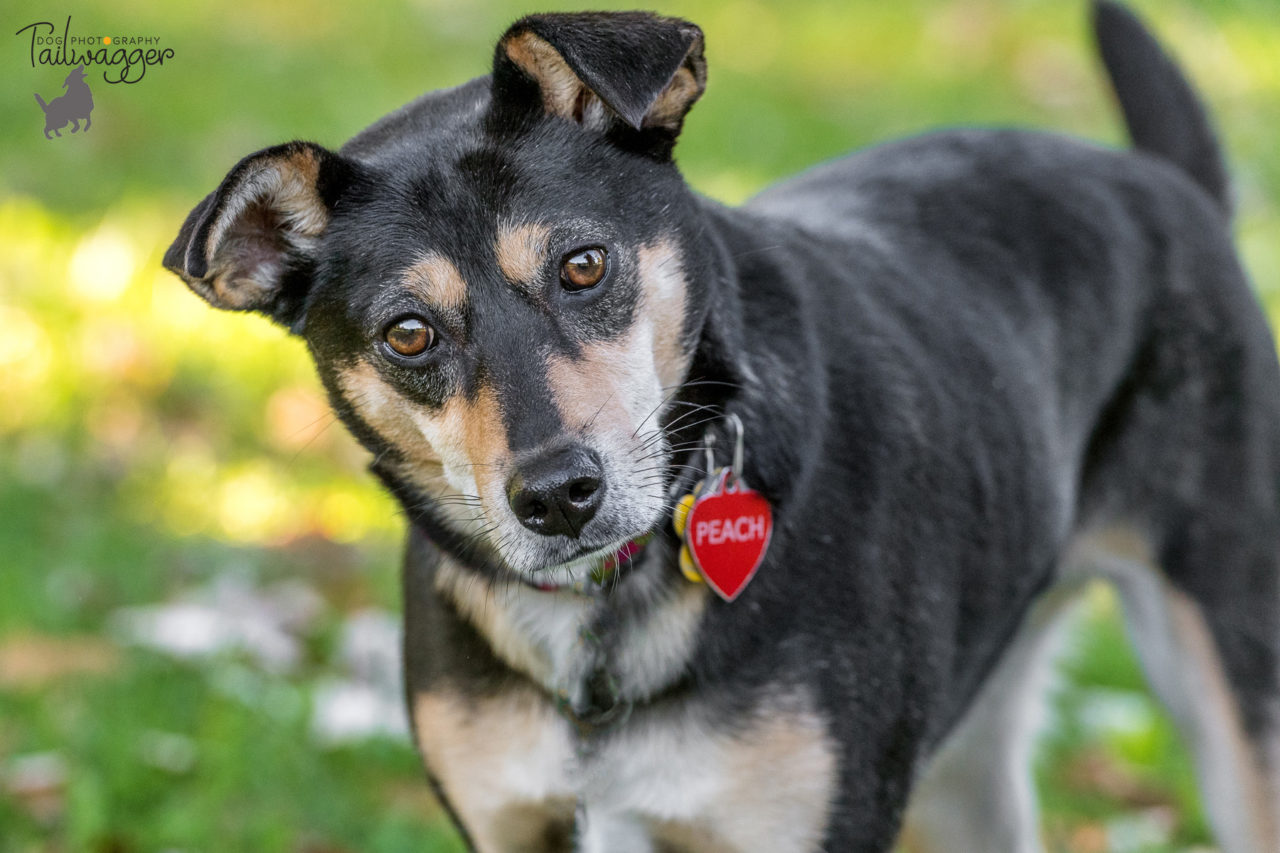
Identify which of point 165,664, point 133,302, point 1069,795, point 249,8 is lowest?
point 1069,795

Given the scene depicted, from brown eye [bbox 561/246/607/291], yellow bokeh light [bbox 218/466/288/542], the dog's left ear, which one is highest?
the dog's left ear

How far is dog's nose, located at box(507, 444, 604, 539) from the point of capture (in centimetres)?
233

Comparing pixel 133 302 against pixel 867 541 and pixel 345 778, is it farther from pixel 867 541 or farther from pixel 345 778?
pixel 867 541

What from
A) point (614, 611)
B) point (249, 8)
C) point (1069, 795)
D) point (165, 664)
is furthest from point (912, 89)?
point (614, 611)

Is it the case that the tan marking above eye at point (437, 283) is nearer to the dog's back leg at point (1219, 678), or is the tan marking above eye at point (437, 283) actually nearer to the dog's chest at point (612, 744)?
the dog's chest at point (612, 744)

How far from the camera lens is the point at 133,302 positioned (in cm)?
588

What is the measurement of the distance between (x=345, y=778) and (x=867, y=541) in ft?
6.10

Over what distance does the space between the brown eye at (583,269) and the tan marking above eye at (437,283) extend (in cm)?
17

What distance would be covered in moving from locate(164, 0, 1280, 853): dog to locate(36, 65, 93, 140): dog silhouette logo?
272cm

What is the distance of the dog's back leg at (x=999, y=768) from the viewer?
3.81 metres

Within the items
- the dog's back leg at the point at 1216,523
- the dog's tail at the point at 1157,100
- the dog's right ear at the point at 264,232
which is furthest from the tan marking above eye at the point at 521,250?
the dog's tail at the point at 1157,100

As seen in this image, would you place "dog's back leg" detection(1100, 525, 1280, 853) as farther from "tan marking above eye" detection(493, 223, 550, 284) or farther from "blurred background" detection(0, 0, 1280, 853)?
"tan marking above eye" detection(493, 223, 550, 284)
